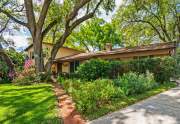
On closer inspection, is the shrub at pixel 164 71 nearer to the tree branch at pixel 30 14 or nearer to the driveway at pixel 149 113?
the driveway at pixel 149 113

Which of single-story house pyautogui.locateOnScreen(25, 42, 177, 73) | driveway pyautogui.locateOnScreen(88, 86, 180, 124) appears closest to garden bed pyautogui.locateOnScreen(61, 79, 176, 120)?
driveway pyautogui.locateOnScreen(88, 86, 180, 124)

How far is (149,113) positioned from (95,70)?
7.68 meters

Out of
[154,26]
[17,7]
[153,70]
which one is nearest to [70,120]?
[153,70]

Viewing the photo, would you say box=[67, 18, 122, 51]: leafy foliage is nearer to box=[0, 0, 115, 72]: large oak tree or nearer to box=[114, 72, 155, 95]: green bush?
box=[0, 0, 115, 72]: large oak tree

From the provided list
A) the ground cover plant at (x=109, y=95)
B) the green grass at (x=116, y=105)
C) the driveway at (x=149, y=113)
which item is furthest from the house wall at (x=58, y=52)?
the driveway at (x=149, y=113)

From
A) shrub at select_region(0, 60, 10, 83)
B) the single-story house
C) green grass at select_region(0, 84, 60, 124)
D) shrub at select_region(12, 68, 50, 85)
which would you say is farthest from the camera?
shrub at select_region(0, 60, 10, 83)

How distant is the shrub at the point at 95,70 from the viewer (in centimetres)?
1561

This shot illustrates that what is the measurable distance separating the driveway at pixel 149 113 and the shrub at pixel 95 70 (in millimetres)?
5813

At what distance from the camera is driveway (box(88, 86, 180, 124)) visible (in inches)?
291

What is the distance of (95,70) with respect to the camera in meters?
15.6

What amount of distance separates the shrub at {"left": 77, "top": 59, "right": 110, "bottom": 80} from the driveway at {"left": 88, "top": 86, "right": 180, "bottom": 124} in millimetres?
Answer: 5813

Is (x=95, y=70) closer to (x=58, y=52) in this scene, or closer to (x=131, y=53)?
(x=131, y=53)

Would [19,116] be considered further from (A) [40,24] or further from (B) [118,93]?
(A) [40,24]

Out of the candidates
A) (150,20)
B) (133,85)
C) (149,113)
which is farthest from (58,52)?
(149,113)
